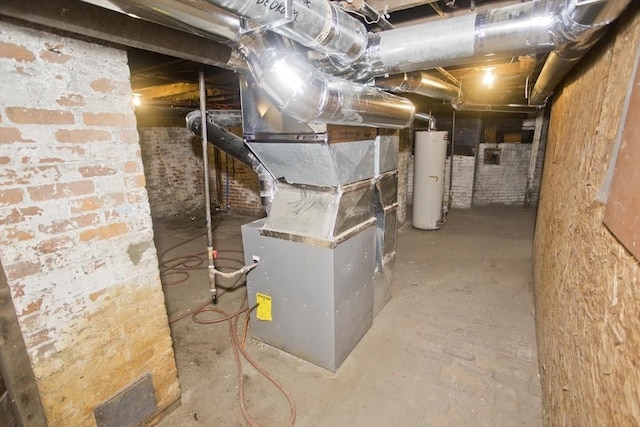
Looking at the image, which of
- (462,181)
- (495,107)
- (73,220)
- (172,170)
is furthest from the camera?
(462,181)

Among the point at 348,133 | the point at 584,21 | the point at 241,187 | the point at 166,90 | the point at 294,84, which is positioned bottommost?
the point at 241,187

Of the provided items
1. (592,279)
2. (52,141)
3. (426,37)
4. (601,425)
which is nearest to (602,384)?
(601,425)

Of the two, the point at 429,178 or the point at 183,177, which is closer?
the point at 429,178

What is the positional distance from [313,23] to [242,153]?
1746 millimetres

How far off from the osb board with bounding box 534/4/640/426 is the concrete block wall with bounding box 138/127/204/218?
18.7 ft

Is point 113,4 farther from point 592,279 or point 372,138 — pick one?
point 592,279

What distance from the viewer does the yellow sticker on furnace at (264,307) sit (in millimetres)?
2312

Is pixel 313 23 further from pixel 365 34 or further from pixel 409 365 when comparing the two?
pixel 409 365

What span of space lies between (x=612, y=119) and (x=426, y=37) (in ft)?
2.62

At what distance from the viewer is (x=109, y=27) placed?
118cm

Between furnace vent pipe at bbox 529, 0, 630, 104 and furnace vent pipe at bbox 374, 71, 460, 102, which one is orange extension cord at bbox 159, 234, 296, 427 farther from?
furnace vent pipe at bbox 529, 0, 630, 104

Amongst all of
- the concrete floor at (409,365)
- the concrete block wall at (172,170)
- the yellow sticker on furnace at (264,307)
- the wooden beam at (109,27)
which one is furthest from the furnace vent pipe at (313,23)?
the concrete block wall at (172,170)

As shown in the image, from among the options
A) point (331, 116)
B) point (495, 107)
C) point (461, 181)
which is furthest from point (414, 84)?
point (461, 181)

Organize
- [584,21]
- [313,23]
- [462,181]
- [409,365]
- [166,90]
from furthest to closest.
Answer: [462,181]
[166,90]
[409,365]
[313,23]
[584,21]
